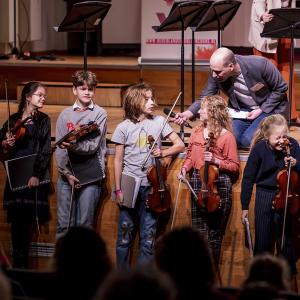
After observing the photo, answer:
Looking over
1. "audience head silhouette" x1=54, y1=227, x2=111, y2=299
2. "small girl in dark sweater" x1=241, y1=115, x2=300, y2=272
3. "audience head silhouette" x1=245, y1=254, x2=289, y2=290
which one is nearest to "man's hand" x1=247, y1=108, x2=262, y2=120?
"small girl in dark sweater" x1=241, y1=115, x2=300, y2=272

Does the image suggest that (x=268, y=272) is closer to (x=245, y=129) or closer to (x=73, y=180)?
(x=73, y=180)

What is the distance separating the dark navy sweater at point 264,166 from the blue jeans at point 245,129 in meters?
0.65

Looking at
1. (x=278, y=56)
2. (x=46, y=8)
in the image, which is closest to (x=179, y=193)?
(x=278, y=56)

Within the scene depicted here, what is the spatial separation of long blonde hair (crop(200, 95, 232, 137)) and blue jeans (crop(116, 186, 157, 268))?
706 millimetres

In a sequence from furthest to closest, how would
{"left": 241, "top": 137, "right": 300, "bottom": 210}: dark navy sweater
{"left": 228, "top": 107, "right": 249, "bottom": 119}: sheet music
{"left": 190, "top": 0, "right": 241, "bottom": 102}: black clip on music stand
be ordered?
{"left": 190, "top": 0, "right": 241, "bottom": 102}: black clip on music stand → {"left": 228, "top": 107, "right": 249, "bottom": 119}: sheet music → {"left": 241, "top": 137, "right": 300, "bottom": 210}: dark navy sweater

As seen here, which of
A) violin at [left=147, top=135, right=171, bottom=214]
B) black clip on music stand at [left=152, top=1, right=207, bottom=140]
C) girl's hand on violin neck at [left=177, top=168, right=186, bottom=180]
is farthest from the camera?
black clip on music stand at [left=152, top=1, right=207, bottom=140]

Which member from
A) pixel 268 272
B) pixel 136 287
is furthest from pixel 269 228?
pixel 136 287

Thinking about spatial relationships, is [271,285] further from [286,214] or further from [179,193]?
[179,193]

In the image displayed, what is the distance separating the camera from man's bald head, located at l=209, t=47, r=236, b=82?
6.81 metres

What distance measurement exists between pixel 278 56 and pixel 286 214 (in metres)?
2.47

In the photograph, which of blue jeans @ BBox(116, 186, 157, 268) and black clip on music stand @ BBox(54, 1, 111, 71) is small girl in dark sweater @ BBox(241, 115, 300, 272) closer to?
blue jeans @ BBox(116, 186, 157, 268)

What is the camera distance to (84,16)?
7.93 meters

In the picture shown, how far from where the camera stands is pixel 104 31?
1223cm

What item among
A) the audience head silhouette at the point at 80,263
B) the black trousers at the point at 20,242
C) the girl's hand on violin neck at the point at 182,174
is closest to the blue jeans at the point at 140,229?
the girl's hand on violin neck at the point at 182,174
